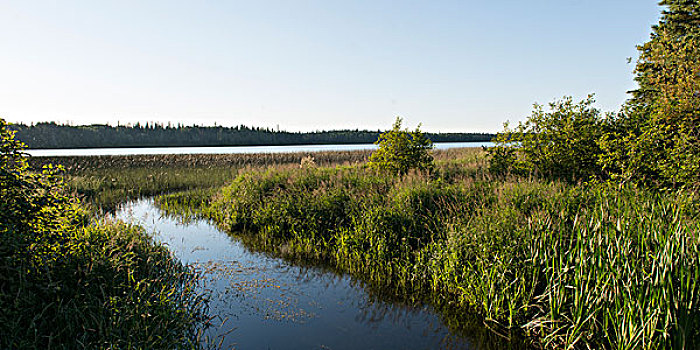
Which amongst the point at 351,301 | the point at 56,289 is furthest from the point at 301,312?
the point at 56,289

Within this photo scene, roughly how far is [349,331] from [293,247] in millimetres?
5110

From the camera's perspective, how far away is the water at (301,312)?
629cm

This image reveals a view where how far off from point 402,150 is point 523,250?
9.66m

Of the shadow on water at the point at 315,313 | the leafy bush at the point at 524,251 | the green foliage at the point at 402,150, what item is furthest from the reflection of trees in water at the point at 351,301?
the green foliage at the point at 402,150

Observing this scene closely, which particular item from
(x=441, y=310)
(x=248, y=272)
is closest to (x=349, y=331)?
(x=441, y=310)

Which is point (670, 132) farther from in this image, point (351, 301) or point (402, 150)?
point (351, 301)

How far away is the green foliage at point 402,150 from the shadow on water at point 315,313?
702cm

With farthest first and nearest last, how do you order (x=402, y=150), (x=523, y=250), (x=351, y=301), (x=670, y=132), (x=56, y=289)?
(x=402, y=150) → (x=670, y=132) → (x=351, y=301) → (x=523, y=250) → (x=56, y=289)

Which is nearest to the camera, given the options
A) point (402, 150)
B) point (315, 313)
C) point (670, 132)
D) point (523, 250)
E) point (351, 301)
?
point (523, 250)

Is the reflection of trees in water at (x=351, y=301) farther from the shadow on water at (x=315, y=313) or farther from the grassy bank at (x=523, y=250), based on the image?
the grassy bank at (x=523, y=250)

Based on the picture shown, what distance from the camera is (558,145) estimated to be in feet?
46.3

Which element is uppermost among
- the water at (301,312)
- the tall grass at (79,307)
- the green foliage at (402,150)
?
the green foliage at (402,150)

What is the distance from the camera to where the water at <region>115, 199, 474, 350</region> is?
6.29 metres

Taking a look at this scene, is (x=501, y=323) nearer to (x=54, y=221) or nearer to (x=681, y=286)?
(x=681, y=286)
